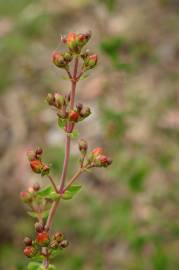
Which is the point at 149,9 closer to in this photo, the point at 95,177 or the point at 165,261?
the point at 95,177

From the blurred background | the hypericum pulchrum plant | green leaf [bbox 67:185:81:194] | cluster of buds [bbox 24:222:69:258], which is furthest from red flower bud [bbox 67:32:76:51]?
the blurred background

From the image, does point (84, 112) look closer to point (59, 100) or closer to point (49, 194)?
point (59, 100)

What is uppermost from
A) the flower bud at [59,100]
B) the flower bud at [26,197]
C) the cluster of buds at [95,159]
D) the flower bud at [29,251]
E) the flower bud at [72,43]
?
the flower bud at [72,43]

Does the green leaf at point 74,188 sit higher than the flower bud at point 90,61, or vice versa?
the flower bud at point 90,61

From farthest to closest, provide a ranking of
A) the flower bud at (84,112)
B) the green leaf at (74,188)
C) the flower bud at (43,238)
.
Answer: the green leaf at (74,188) → the flower bud at (84,112) → the flower bud at (43,238)

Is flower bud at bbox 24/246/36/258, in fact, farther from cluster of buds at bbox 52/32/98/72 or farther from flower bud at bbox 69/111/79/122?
cluster of buds at bbox 52/32/98/72

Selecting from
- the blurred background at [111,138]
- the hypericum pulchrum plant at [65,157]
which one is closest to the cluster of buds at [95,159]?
the hypericum pulchrum plant at [65,157]

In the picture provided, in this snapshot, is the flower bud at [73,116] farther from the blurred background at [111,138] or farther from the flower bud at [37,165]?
the blurred background at [111,138]

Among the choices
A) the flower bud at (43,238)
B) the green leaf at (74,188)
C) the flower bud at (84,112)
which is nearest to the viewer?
the flower bud at (43,238)

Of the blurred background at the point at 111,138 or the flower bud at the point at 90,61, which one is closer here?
the flower bud at the point at 90,61
